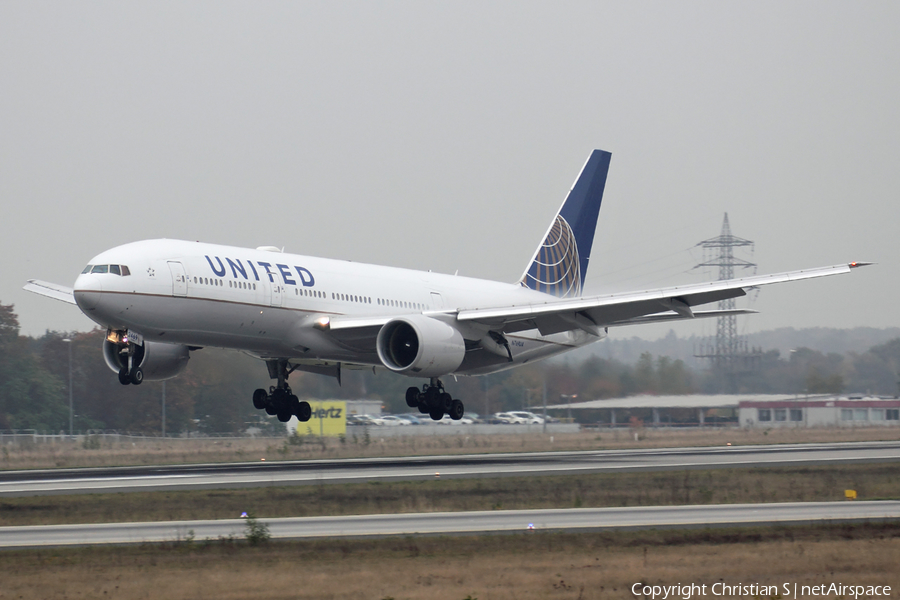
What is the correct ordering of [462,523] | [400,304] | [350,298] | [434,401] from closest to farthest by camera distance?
1. [462,523]
2. [350,298]
3. [434,401]
4. [400,304]

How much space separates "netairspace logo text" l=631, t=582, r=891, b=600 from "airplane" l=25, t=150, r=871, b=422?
61.8 feet

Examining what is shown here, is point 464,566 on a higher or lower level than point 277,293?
lower

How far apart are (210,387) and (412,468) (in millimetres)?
22396

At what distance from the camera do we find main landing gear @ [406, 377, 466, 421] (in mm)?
37844

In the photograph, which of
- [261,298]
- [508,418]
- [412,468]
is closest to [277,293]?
[261,298]

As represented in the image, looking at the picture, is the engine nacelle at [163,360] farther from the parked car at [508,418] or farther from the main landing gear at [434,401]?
the parked car at [508,418]

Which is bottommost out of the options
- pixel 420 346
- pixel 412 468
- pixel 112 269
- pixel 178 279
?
pixel 412 468

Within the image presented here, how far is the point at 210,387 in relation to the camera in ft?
172

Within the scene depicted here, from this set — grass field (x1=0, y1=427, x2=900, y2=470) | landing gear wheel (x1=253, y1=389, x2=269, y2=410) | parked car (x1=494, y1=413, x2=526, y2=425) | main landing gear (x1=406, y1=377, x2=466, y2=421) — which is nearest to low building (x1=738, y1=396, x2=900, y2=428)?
grass field (x1=0, y1=427, x2=900, y2=470)

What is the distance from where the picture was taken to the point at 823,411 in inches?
2501

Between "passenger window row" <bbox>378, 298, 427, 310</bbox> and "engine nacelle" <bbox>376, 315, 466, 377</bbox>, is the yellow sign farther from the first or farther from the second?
"engine nacelle" <bbox>376, 315, 466, 377</bbox>

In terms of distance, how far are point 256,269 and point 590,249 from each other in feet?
64.0

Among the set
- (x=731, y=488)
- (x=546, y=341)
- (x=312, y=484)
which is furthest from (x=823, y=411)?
(x=312, y=484)

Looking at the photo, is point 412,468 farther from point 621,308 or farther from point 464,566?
point 464,566
